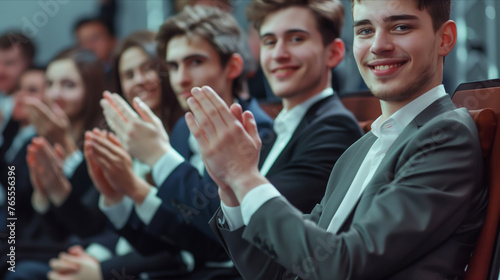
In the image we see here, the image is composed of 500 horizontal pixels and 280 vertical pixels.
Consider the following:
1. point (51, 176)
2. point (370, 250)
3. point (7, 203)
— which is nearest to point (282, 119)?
point (370, 250)

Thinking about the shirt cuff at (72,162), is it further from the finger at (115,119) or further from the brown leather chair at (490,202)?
the brown leather chair at (490,202)

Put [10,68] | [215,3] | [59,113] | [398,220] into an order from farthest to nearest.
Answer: [10,68]
[59,113]
[215,3]
[398,220]

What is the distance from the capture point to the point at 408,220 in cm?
57

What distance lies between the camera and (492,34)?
62.2 inches

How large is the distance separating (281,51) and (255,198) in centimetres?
43

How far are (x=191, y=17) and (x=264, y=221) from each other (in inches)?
28.6

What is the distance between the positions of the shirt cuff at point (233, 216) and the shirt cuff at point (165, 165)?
1.28ft

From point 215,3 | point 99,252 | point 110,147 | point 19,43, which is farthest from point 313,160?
point 19,43

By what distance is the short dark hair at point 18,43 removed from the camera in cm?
203

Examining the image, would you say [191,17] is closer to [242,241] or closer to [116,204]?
[116,204]

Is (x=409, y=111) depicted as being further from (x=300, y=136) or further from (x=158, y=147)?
(x=158, y=147)

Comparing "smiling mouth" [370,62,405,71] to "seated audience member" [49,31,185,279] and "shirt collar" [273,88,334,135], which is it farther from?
"seated audience member" [49,31,185,279]

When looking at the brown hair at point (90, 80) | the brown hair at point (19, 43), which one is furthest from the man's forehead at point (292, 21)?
the brown hair at point (19, 43)

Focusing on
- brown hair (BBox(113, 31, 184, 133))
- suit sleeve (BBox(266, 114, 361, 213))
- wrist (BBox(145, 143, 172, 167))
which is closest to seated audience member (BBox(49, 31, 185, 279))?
brown hair (BBox(113, 31, 184, 133))
